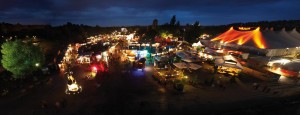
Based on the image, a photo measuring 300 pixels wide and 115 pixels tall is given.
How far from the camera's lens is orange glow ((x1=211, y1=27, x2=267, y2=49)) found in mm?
36031

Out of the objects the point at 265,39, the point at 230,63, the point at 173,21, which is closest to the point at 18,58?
the point at 230,63

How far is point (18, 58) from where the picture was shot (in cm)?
2373

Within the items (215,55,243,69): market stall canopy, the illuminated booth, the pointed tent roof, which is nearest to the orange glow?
the pointed tent roof

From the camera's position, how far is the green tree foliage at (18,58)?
23547 millimetres

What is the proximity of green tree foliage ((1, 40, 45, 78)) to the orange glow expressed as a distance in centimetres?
3121

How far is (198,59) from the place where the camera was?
32.4 meters

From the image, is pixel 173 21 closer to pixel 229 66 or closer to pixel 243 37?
pixel 243 37

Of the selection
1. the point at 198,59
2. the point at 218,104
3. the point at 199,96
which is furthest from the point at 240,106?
the point at 198,59

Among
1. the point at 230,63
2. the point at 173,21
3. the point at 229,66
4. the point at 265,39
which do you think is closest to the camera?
the point at 229,66

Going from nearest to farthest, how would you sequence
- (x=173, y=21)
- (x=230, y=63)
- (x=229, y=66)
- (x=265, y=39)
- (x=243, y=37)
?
1. (x=229, y=66)
2. (x=230, y=63)
3. (x=265, y=39)
4. (x=243, y=37)
5. (x=173, y=21)

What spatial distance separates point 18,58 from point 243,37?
33.6 meters

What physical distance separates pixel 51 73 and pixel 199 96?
18.0m

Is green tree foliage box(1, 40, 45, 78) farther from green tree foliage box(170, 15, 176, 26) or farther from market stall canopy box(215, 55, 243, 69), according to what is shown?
green tree foliage box(170, 15, 176, 26)

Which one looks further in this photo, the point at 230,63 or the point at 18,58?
the point at 230,63
